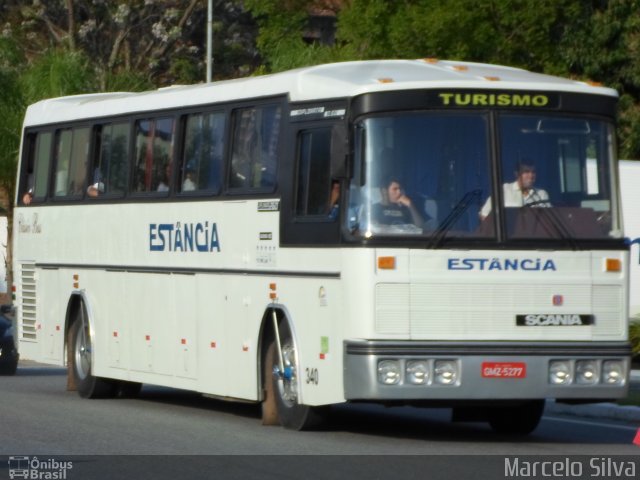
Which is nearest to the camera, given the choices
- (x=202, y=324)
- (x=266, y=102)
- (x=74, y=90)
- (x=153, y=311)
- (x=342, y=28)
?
(x=266, y=102)

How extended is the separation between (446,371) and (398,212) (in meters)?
1.33

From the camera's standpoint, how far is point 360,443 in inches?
569

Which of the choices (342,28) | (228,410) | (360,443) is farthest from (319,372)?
(342,28)

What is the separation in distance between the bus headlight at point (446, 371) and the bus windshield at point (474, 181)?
3.13 ft

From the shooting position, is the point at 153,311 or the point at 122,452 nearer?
the point at 122,452

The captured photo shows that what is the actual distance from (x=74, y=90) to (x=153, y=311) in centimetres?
2218

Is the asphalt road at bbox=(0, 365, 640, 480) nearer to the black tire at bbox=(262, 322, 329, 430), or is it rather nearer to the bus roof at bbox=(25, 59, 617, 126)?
the black tire at bbox=(262, 322, 329, 430)

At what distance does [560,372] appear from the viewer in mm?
14156

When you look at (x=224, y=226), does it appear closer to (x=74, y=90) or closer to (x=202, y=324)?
(x=202, y=324)

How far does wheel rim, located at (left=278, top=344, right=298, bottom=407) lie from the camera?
15.3m

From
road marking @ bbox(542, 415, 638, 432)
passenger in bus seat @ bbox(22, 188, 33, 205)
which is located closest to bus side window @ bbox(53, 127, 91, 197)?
passenger in bus seat @ bbox(22, 188, 33, 205)

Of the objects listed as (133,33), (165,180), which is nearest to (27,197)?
(165,180)

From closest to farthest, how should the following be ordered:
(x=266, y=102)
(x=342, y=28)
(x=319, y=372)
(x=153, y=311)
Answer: (x=319, y=372)
(x=266, y=102)
(x=153, y=311)
(x=342, y=28)
